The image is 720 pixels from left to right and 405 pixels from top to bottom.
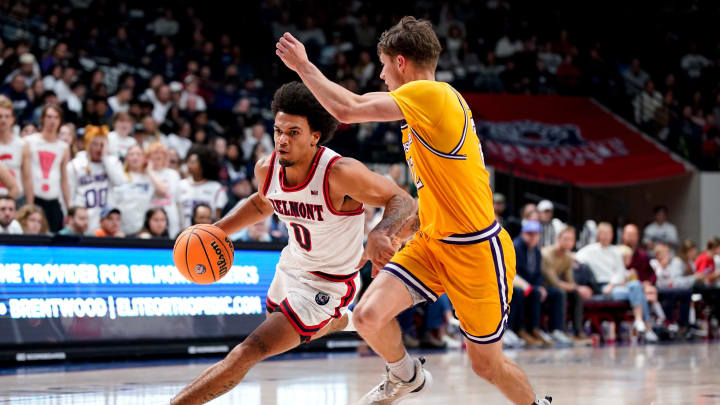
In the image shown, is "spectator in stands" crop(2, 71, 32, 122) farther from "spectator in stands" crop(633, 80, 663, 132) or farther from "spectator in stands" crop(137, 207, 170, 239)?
"spectator in stands" crop(633, 80, 663, 132)

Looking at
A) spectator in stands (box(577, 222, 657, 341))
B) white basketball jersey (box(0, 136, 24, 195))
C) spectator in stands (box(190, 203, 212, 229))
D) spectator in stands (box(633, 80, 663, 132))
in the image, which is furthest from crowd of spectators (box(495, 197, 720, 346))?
white basketball jersey (box(0, 136, 24, 195))

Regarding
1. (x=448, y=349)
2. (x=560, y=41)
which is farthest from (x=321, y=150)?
A: (x=560, y=41)

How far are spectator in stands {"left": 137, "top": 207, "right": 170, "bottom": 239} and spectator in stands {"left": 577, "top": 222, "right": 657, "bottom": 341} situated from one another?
6633mm

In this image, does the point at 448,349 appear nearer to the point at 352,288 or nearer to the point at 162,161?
the point at 162,161

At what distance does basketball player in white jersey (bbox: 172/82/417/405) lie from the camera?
16.2 feet

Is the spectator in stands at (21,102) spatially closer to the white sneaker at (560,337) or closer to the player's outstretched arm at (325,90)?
the white sneaker at (560,337)

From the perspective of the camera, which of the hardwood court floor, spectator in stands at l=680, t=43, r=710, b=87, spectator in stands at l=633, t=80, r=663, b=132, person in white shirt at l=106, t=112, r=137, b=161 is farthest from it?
spectator in stands at l=680, t=43, r=710, b=87

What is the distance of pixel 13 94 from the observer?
39.9ft

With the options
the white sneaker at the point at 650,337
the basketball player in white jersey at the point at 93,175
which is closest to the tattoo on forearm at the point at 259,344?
the basketball player in white jersey at the point at 93,175

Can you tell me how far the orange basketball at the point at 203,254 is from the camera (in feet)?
16.8

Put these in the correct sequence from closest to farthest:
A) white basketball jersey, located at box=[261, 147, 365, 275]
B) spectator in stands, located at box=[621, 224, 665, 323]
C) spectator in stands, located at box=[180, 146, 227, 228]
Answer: white basketball jersey, located at box=[261, 147, 365, 275], spectator in stands, located at box=[180, 146, 227, 228], spectator in stands, located at box=[621, 224, 665, 323]

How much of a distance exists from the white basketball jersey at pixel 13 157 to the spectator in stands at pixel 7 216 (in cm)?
71

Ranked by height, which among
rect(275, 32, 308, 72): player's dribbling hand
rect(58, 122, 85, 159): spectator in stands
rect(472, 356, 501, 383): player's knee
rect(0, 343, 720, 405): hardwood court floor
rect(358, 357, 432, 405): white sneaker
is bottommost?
rect(0, 343, 720, 405): hardwood court floor

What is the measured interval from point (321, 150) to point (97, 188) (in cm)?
569
